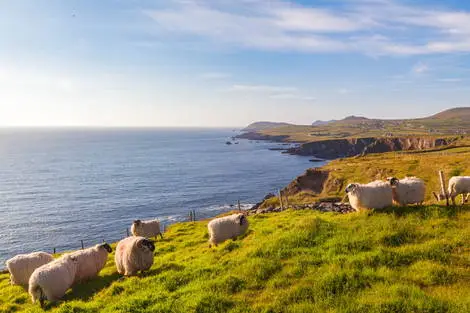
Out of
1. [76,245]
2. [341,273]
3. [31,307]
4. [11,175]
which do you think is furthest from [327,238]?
[11,175]

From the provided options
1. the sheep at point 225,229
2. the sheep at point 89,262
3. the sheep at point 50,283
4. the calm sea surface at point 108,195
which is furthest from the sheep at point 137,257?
the calm sea surface at point 108,195

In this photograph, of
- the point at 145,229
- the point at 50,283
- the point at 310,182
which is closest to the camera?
the point at 50,283

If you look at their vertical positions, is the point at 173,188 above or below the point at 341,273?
below

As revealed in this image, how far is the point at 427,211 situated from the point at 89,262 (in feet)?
59.2

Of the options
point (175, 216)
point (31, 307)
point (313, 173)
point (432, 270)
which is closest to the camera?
point (432, 270)

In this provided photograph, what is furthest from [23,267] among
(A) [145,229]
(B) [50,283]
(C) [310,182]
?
(C) [310,182]

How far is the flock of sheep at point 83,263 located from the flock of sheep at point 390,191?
7431mm

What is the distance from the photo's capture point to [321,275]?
1379cm

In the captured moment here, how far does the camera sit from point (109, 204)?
94.6 m

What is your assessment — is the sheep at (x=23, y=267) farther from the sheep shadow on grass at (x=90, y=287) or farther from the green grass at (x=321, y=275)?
the sheep shadow on grass at (x=90, y=287)

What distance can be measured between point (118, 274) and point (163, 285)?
5759mm

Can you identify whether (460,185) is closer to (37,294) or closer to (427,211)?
(427,211)

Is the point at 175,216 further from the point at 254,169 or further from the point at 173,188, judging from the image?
the point at 254,169

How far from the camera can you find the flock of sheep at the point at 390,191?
1977cm
